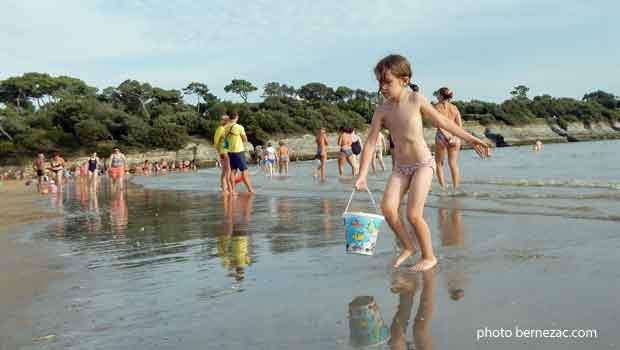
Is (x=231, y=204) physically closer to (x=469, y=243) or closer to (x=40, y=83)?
(x=469, y=243)

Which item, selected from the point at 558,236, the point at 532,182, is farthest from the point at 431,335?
the point at 532,182

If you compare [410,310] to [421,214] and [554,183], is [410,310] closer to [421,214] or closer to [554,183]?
[421,214]

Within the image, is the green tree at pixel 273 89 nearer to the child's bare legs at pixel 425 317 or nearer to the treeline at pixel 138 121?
the treeline at pixel 138 121

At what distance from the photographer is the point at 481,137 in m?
84.6

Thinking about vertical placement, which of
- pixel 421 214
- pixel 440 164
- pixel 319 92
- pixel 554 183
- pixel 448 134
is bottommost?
pixel 554 183

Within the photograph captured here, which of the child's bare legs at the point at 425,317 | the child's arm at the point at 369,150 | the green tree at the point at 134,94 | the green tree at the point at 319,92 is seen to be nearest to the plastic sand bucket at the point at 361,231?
the child's arm at the point at 369,150

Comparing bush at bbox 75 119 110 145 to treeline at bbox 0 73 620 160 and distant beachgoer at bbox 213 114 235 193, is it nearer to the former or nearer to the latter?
treeline at bbox 0 73 620 160

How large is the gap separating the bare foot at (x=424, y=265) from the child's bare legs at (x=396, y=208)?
19 cm

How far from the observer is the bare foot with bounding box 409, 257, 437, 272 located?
398 cm

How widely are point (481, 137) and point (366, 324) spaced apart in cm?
8570

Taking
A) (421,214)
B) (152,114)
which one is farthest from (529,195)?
(152,114)

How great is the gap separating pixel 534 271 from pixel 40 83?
106 meters

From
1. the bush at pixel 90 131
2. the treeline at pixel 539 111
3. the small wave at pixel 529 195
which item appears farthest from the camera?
the treeline at pixel 539 111

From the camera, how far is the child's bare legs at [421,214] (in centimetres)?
415
